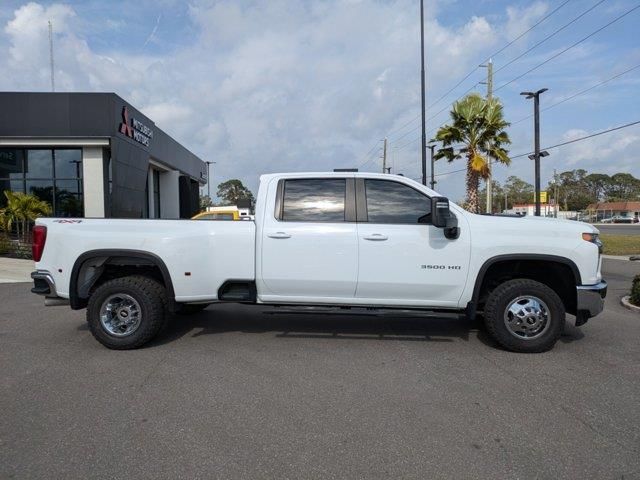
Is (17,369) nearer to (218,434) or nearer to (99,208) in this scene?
(218,434)

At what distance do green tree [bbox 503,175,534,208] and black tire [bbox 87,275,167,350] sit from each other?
420 ft

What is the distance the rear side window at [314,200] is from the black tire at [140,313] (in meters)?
1.77

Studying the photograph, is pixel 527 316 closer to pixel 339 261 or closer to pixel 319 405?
pixel 339 261

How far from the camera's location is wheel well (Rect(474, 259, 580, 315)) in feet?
19.0

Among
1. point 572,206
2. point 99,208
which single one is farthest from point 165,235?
point 572,206

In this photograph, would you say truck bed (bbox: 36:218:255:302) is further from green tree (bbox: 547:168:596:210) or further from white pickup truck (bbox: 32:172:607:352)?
green tree (bbox: 547:168:596:210)

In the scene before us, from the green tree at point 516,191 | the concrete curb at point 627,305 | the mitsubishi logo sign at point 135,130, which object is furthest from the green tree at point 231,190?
the concrete curb at point 627,305

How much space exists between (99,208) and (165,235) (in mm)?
16391

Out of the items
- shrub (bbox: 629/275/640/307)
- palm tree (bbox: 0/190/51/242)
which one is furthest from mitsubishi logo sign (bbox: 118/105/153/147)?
shrub (bbox: 629/275/640/307)

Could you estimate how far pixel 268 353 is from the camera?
19.1ft

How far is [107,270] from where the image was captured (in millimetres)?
6273

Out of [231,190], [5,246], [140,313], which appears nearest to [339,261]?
[140,313]

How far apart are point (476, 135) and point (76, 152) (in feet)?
54.6

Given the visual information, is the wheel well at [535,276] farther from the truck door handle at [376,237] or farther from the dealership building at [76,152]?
the dealership building at [76,152]
